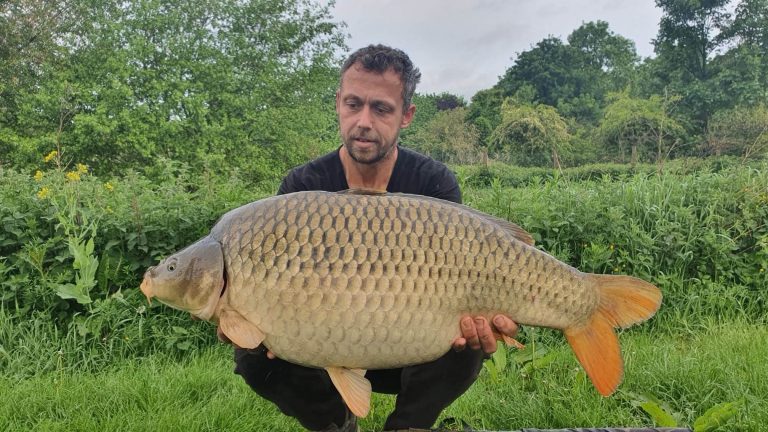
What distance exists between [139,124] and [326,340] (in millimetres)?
10801

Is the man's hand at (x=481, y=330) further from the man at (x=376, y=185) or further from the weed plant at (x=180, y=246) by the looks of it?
the weed plant at (x=180, y=246)

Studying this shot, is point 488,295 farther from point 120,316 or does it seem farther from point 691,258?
point 691,258

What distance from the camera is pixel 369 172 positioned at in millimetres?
1754

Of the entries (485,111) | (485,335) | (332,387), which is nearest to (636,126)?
(485,111)

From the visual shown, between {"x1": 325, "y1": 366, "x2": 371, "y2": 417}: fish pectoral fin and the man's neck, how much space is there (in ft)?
2.17

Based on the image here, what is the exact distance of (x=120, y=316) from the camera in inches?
96.7

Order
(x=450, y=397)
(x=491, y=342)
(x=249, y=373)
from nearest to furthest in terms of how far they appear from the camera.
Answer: (x=491, y=342), (x=249, y=373), (x=450, y=397)

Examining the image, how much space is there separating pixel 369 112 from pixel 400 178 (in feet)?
0.80

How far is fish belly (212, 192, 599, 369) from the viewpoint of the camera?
1.14 meters

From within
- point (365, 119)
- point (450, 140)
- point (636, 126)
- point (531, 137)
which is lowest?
point (365, 119)

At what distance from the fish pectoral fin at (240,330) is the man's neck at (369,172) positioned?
697 mm

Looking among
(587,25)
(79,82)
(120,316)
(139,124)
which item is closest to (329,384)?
(120,316)

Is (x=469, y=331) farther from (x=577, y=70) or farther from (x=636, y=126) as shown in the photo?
(x=577, y=70)

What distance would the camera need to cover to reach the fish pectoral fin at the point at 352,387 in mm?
1225
